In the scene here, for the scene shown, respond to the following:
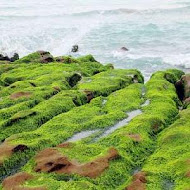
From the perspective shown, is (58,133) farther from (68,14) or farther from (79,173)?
(68,14)

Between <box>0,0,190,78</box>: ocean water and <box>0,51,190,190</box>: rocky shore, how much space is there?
1274 centimetres

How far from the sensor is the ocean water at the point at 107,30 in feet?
132

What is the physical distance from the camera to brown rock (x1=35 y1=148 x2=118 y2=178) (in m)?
11.7

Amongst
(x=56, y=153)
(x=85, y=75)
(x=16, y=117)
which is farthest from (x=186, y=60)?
(x=56, y=153)

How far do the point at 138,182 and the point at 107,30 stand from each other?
45.9m

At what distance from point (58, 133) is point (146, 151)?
132 inches

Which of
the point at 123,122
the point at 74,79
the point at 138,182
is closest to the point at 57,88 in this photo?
the point at 74,79

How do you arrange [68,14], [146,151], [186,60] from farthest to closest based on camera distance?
[68,14], [186,60], [146,151]

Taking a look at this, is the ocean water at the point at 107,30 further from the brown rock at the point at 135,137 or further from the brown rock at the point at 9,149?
the brown rock at the point at 9,149

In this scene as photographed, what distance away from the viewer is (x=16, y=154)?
13234 mm

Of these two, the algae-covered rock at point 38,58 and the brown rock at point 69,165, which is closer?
the brown rock at point 69,165

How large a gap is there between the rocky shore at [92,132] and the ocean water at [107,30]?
12.7 metres

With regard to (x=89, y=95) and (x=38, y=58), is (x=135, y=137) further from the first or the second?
(x=38, y=58)

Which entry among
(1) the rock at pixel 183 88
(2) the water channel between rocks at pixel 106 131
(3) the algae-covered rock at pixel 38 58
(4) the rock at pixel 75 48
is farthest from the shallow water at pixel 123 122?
(4) the rock at pixel 75 48
